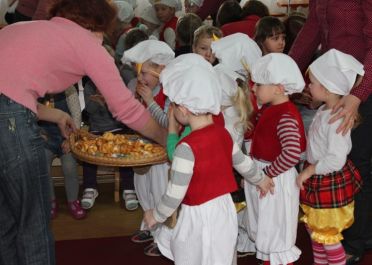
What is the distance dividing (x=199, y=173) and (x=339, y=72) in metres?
0.82

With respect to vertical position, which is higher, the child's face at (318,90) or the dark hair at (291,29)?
the child's face at (318,90)

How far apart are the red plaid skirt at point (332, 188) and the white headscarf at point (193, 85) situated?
77 cm

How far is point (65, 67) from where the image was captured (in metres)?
2.10

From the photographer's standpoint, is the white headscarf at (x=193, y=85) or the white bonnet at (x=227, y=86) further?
the white bonnet at (x=227, y=86)

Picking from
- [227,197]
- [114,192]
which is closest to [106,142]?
[227,197]

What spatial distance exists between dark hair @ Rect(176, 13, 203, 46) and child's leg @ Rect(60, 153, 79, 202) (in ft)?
3.79

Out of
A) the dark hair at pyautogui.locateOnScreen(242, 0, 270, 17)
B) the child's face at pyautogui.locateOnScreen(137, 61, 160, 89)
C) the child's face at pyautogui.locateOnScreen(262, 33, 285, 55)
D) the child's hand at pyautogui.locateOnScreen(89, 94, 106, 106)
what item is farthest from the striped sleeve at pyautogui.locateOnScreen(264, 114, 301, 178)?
the dark hair at pyautogui.locateOnScreen(242, 0, 270, 17)

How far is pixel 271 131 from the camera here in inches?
106

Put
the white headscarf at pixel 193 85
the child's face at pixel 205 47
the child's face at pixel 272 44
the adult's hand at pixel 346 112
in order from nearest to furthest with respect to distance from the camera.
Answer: the white headscarf at pixel 193 85 → the adult's hand at pixel 346 112 → the child's face at pixel 205 47 → the child's face at pixel 272 44

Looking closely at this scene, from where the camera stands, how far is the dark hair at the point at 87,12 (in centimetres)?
217

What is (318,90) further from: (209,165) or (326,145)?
(209,165)

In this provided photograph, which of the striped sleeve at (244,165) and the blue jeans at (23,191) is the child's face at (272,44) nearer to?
the striped sleeve at (244,165)

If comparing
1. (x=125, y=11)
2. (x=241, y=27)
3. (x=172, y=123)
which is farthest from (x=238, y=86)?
(x=125, y=11)

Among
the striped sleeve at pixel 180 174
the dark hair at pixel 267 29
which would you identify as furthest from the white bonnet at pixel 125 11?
the striped sleeve at pixel 180 174
